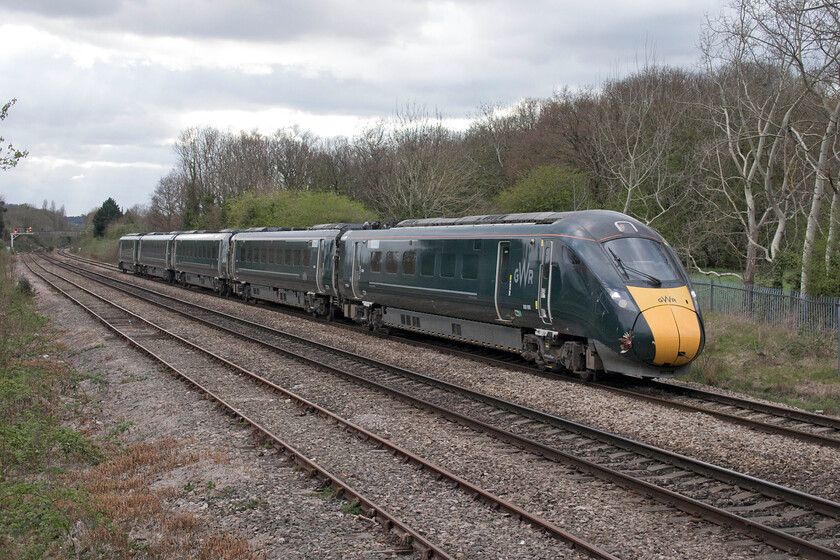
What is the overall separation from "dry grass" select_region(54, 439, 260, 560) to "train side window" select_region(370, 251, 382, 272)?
1025cm

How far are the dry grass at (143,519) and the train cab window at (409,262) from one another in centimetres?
896

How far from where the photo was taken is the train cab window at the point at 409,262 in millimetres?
17719

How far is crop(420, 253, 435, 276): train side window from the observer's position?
55.8 feet

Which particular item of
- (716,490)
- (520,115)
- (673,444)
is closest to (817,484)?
(716,490)

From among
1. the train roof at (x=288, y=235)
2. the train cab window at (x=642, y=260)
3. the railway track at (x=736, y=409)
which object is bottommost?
the railway track at (x=736, y=409)

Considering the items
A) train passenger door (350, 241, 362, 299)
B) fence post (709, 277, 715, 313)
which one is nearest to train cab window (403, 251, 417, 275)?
train passenger door (350, 241, 362, 299)

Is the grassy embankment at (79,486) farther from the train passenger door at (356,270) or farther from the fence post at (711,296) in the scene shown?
the fence post at (711,296)

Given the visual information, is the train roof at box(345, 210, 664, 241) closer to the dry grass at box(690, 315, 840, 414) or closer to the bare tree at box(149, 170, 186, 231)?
the dry grass at box(690, 315, 840, 414)

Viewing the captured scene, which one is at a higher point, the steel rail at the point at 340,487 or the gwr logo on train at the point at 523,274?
the gwr logo on train at the point at 523,274

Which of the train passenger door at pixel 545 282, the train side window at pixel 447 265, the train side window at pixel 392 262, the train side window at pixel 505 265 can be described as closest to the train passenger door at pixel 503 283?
the train side window at pixel 505 265

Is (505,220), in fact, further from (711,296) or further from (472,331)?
(711,296)

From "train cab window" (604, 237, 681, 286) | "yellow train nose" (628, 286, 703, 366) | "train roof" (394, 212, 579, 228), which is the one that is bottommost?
"yellow train nose" (628, 286, 703, 366)

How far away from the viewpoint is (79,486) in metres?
8.36

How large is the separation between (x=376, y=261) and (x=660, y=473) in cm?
1242
